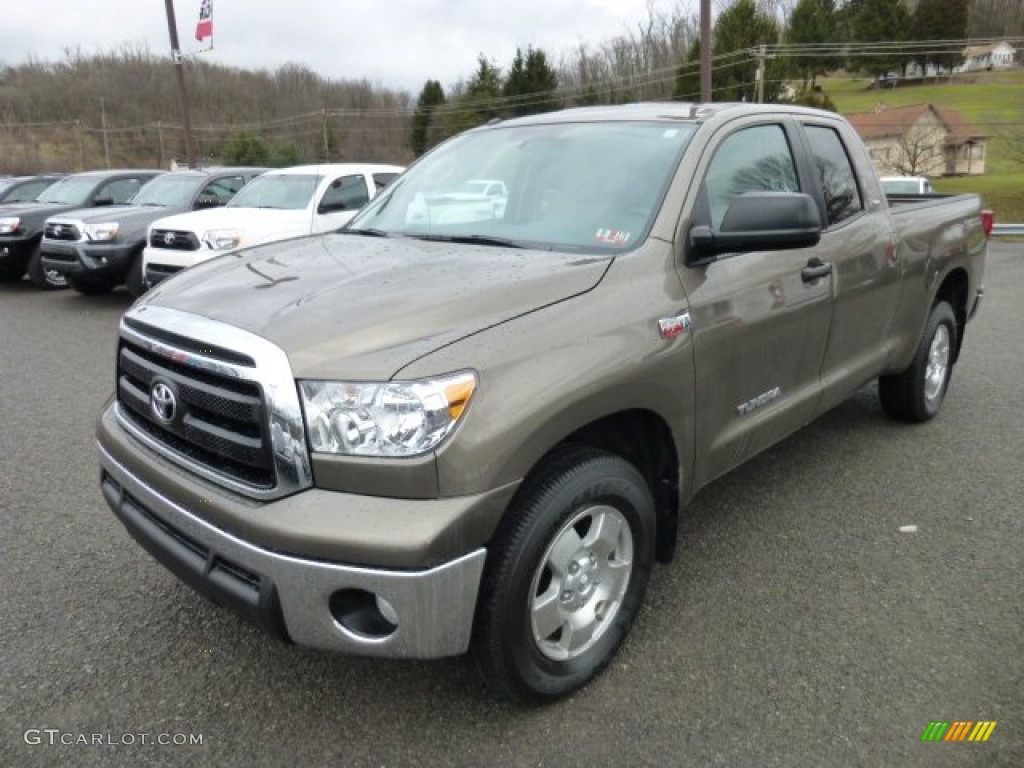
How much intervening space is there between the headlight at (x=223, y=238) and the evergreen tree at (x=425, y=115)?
4000 cm

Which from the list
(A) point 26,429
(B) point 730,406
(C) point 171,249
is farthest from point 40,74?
(B) point 730,406

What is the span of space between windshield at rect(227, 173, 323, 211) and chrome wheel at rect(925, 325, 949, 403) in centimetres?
677

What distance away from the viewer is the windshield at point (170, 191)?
10.7 metres

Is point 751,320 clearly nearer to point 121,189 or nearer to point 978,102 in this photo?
point 121,189

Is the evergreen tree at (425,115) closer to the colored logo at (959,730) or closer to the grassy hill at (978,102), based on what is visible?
the grassy hill at (978,102)

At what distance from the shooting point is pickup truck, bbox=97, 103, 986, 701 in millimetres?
2012

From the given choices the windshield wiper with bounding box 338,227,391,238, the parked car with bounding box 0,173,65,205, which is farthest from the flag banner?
the windshield wiper with bounding box 338,227,391,238

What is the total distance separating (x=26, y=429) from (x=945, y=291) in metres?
5.94

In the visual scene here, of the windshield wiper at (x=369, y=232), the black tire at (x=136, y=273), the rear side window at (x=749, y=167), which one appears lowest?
the black tire at (x=136, y=273)

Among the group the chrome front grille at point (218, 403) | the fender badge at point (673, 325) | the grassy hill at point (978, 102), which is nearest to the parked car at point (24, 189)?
the chrome front grille at point (218, 403)

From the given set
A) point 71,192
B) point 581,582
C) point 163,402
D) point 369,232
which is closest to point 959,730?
point 581,582

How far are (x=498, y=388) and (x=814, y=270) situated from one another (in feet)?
6.24

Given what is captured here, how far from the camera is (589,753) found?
89.9 inches

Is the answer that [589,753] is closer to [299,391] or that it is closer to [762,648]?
[762,648]
